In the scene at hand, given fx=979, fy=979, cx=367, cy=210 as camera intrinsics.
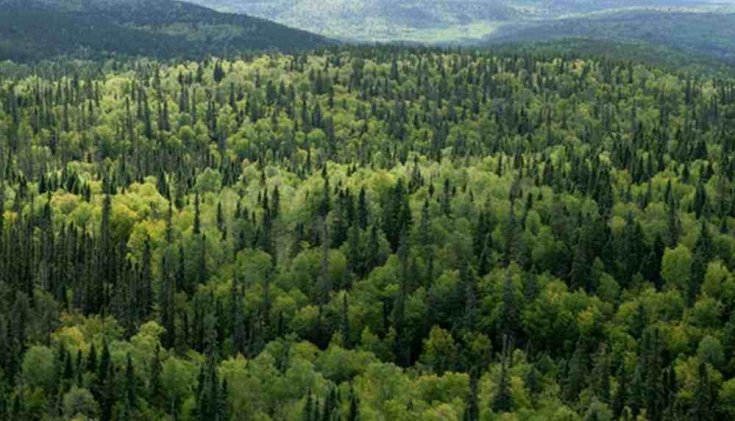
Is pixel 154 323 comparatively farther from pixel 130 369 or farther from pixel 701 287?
pixel 701 287

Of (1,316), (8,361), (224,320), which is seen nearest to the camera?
(8,361)

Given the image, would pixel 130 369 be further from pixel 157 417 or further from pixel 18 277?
pixel 18 277

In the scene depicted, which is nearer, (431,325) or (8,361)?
(8,361)

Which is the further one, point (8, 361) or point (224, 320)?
point (224, 320)

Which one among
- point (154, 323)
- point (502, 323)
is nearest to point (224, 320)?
point (154, 323)

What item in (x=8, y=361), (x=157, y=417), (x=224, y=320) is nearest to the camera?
(x=157, y=417)

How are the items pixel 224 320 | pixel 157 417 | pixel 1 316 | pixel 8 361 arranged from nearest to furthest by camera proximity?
pixel 157 417 → pixel 8 361 → pixel 1 316 → pixel 224 320

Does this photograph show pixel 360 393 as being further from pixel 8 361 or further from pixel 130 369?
pixel 8 361

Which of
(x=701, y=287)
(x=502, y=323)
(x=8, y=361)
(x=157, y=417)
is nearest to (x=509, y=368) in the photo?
(x=502, y=323)
